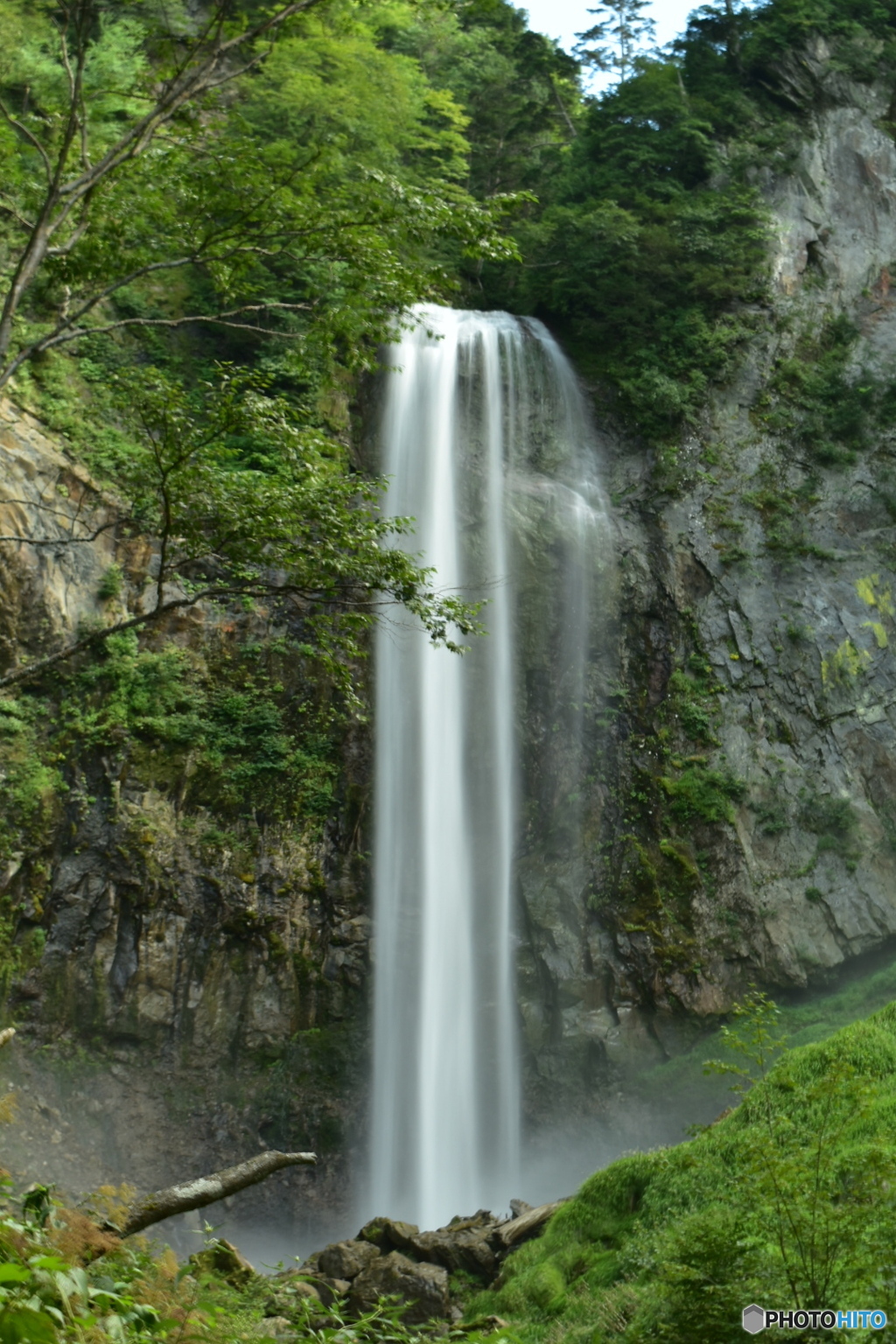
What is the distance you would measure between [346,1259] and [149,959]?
435 cm

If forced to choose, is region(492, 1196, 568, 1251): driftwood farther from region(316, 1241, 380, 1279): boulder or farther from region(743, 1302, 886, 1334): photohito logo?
region(743, 1302, 886, 1334): photohito logo

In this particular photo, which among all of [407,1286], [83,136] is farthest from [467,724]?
[83,136]

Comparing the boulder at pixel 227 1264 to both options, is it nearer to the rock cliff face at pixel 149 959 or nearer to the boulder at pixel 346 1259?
the boulder at pixel 346 1259

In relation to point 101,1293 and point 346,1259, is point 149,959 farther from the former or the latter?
point 101,1293

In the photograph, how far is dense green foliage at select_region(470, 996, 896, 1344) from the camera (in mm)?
3697

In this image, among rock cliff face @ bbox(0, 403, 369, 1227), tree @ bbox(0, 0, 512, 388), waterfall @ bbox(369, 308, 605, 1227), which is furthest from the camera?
waterfall @ bbox(369, 308, 605, 1227)

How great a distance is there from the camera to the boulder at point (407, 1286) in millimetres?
7621

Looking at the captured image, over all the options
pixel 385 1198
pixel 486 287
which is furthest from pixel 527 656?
pixel 486 287

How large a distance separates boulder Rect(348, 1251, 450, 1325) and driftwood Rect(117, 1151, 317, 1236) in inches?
139

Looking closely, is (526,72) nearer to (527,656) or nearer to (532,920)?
(527,656)

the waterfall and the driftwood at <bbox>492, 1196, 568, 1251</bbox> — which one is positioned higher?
the waterfall

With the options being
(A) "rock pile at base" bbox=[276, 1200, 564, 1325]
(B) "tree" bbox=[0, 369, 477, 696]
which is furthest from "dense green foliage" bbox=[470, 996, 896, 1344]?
(B) "tree" bbox=[0, 369, 477, 696]

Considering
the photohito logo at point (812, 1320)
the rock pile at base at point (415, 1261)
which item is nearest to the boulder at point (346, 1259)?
the rock pile at base at point (415, 1261)

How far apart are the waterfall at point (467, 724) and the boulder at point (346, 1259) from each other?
2.80 metres
